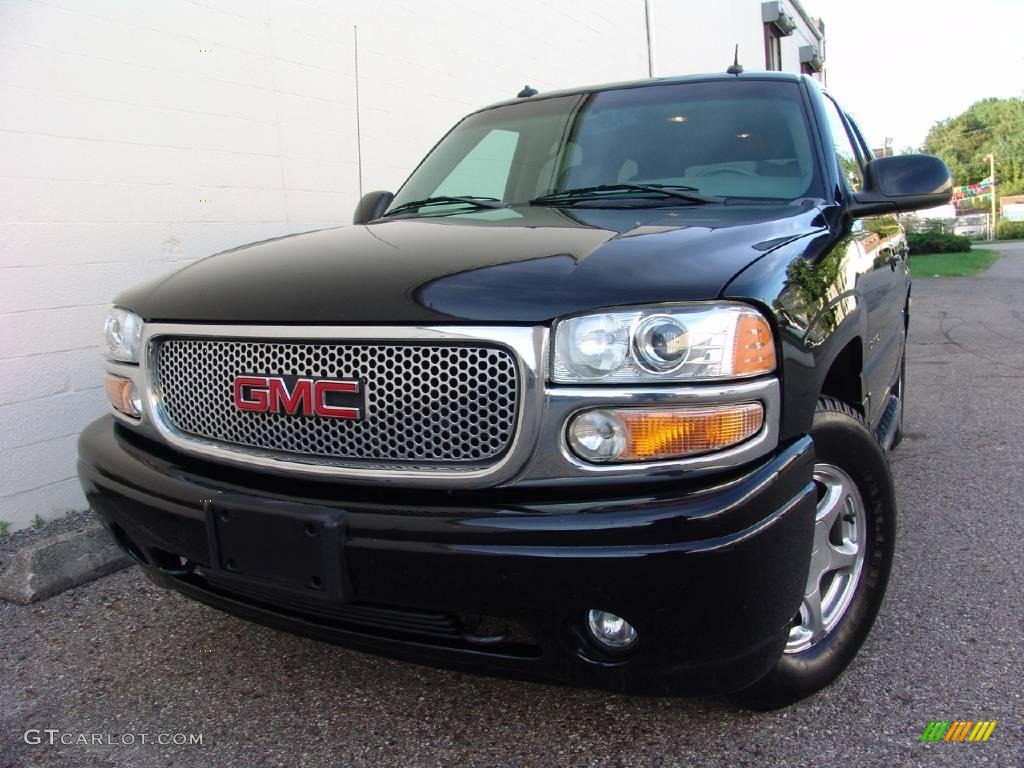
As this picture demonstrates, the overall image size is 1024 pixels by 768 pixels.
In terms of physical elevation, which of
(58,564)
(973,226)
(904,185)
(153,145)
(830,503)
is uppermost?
(973,226)

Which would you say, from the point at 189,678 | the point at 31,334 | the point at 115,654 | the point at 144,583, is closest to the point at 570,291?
the point at 189,678

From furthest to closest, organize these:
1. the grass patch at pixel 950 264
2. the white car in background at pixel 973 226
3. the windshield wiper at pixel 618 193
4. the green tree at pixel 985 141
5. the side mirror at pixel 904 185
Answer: the green tree at pixel 985 141 → the white car in background at pixel 973 226 → the grass patch at pixel 950 264 → the side mirror at pixel 904 185 → the windshield wiper at pixel 618 193

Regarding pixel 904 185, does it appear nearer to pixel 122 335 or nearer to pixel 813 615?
pixel 813 615

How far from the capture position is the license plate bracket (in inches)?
72.0

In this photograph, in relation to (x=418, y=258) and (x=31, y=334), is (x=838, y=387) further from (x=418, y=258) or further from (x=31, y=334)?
(x=31, y=334)

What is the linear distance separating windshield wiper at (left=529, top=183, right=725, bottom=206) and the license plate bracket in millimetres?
1431

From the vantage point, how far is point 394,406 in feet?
6.12

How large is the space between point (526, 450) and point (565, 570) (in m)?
0.24

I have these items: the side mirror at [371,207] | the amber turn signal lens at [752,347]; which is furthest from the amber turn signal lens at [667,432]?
the side mirror at [371,207]

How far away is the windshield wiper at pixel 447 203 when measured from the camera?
3023 mm

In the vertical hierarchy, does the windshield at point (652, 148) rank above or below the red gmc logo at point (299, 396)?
above

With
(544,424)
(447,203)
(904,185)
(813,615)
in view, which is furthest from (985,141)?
(544,424)

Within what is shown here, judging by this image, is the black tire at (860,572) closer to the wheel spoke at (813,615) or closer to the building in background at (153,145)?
the wheel spoke at (813,615)

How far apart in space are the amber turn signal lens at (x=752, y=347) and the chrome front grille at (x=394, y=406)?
1.45 feet
